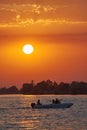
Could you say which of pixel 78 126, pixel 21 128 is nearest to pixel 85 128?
pixel 78 126

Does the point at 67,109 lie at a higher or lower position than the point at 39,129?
higher

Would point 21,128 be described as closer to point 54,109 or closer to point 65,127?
point 65,127

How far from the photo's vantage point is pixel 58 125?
6994cm

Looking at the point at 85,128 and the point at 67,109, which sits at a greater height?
the point at 67,109

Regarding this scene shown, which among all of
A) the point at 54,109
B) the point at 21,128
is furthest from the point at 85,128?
the point at 54,109

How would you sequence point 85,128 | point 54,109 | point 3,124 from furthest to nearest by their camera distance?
1. point 54,109
2. point 3,124
3. point 85,128

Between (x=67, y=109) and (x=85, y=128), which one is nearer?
(x=85, y=128)

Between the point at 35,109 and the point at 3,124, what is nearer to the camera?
the point at 3,124

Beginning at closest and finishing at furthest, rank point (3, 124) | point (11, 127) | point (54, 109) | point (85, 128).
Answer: point (85, 128) < point (11, 127) < point (3, 124) < point (54, 109)

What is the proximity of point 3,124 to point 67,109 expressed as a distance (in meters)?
42.1

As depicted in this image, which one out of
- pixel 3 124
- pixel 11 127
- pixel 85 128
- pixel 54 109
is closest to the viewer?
pixel 85 128

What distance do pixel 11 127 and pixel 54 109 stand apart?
143ft

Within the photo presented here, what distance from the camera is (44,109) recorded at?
372 feet

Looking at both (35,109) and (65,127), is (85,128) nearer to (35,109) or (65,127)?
(65,127)
